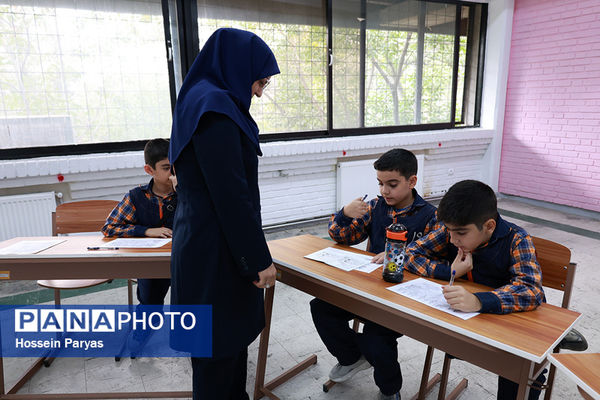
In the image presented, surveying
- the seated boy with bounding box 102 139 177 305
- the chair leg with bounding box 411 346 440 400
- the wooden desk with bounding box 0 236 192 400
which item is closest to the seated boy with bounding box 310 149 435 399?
the chair leg with bounding box 411 346 440 400

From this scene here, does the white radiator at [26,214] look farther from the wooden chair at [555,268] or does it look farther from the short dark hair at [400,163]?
the wooden chair at [555,268]

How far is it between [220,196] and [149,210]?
119 cm

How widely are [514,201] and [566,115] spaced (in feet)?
4.14

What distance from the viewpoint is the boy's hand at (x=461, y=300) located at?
1254 mm

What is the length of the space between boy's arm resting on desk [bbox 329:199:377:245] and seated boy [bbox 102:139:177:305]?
874 mm

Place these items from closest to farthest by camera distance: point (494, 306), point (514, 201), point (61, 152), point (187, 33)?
point (494, 306) → point (61, 152) → point (187, 33) → point (514, 201)

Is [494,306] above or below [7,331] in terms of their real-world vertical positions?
above

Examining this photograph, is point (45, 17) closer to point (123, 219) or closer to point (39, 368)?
point (123, 219)

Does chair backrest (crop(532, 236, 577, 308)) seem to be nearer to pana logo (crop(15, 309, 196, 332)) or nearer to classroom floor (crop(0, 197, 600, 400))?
classroom floor (crop(0, 197, 600, 400))

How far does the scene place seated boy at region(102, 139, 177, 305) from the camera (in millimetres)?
2150

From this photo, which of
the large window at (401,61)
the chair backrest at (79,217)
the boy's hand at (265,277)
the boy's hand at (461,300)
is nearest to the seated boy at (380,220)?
the boy's hand at (461,300)

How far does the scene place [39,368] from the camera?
2125 millimetres

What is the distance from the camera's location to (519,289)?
1305 millimetres

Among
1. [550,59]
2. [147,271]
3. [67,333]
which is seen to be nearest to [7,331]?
[67,333]
